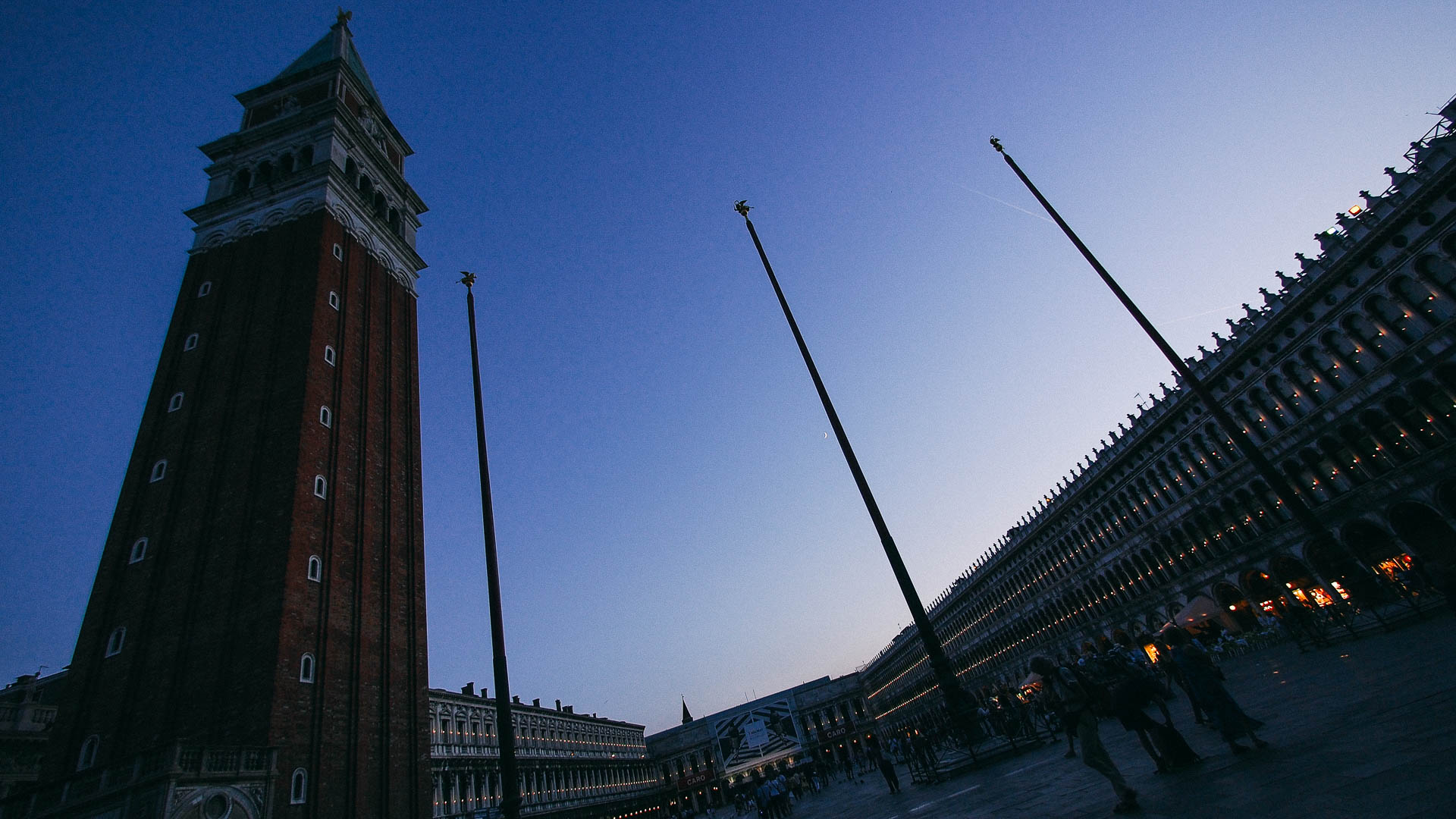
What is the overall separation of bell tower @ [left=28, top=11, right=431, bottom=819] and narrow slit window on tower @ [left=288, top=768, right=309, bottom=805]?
0.07 m

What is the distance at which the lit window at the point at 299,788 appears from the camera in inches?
912

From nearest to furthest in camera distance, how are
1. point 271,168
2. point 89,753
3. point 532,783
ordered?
1. point 89,753
2. point 271,168
3. point 532,783

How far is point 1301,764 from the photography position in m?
7.28

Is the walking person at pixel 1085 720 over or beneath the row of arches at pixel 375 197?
beneath

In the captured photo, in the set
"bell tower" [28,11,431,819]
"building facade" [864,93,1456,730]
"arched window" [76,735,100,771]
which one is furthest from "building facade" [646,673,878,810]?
"arched window" [76,735,100,771]

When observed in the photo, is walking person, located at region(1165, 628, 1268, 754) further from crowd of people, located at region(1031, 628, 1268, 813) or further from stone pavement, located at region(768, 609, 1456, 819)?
stone pavement, located at region(768, 609, 1456, 819)

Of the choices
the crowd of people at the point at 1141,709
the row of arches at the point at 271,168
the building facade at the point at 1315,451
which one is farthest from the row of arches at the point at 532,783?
the building facade at the point at 1315,451

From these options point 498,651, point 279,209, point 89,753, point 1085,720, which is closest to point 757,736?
point 89,753

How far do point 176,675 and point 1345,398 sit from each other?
5748 cm

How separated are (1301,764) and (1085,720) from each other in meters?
2.15

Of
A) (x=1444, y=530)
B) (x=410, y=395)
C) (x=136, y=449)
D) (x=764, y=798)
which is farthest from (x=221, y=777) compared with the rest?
(x=1444, y=530)

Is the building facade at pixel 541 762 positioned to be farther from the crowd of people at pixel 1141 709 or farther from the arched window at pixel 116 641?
the crowd of people at pixel 1141 709

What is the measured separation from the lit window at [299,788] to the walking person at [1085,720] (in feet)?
87.0

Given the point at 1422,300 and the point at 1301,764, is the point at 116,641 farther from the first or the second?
the point at 1422,300
